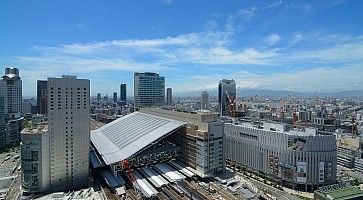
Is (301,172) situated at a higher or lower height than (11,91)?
lower

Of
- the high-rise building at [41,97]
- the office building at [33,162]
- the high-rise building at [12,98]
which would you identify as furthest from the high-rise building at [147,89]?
the office building at [33,162]

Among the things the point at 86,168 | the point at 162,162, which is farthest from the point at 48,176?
the point at 162,162

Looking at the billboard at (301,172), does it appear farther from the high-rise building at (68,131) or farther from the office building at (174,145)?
the high-rise building at (68,131)

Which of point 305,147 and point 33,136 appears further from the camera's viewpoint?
A: point 305,147

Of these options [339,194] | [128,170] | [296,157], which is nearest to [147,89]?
[128,170]

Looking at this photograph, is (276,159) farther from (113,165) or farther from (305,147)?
(113,165)

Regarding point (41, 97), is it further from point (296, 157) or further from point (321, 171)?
point (321, 171)

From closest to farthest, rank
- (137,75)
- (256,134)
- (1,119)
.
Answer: (256,134) → (1,119) → (137,75)
